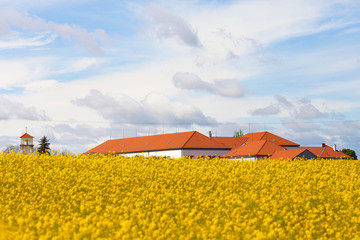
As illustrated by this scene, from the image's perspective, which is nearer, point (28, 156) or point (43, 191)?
point (43, 191)

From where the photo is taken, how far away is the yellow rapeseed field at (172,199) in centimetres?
1083

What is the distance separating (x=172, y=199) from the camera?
1551 centimetres

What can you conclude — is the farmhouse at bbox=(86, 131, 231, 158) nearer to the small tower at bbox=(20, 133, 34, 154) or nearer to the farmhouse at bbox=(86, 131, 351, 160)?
the farmhouse at bbox=(86, 131, 351, 160)

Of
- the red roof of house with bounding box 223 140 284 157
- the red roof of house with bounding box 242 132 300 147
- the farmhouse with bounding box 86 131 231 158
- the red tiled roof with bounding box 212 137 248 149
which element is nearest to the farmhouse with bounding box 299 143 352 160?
the red roof of house with bounding box 242 132 300 147

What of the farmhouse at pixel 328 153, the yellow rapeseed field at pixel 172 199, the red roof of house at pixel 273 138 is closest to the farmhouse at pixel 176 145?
the red roof of house at pixel 273 138

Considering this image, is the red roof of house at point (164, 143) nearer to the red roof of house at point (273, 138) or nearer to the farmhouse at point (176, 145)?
the farmhouse at point (176, 145)

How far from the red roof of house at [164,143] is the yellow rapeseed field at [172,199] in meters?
55.5

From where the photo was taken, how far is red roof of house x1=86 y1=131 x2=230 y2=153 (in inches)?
3150

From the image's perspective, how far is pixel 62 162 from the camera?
22141 mm

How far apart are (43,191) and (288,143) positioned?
83.1m

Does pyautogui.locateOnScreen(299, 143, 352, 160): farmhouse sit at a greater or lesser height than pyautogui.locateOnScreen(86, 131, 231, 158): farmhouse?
lesser

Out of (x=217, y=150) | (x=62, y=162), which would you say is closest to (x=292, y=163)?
(x=62, y=162)

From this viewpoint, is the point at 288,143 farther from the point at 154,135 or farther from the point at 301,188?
the point at 301,188

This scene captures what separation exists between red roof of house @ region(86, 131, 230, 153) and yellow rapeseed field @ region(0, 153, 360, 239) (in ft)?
182
